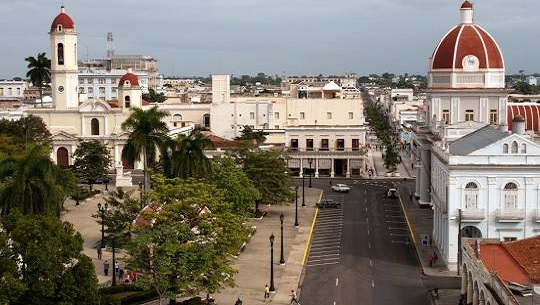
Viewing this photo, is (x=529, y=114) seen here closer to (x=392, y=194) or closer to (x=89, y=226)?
(x=392, y=194)

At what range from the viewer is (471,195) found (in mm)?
52250

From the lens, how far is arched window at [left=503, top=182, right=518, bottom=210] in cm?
5194

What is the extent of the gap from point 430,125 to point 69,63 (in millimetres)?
52623

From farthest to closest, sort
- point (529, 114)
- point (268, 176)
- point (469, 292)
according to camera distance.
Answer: point (529, 114) < point (268, 176) < point (469, 292)

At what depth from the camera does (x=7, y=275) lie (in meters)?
31.9

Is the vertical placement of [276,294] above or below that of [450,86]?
below

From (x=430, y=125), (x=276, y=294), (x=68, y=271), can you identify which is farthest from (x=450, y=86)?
(x=68, y=271)

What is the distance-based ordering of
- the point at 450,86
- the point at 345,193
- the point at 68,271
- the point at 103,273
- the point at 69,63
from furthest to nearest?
1. the point at 69,63
2. the point at 345,193
3. the point at 450,86
4. the point at 103,273
5. the point at 68,271

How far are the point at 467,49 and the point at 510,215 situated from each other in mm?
25895

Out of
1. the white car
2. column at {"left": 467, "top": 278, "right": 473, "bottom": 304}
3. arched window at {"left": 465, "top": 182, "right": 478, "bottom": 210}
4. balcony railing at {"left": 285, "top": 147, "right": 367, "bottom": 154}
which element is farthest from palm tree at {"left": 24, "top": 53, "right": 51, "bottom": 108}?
column at {"left": 467, "top": 278, "right": 473, "bottom": 304}

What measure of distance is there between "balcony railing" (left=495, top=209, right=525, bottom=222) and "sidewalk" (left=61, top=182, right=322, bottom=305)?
12.9 metres

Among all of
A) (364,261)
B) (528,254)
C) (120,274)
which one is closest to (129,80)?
(364,261)

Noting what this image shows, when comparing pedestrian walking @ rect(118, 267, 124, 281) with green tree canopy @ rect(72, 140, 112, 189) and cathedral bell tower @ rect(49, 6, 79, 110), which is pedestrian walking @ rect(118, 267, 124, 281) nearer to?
green tree canopy @ rect(72, 140, 112, 189)

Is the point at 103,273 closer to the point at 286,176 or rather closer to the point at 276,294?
the point at 276,294
